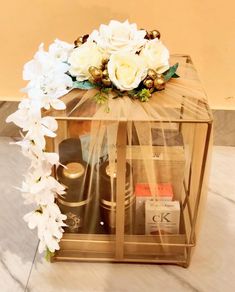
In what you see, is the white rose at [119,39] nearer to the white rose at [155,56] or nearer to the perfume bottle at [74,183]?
the white rose at [155,56]

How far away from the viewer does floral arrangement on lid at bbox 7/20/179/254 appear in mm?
590

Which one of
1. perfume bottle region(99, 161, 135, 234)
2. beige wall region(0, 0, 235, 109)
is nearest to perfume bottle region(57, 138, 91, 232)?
perfume bottle region(99, 161, 135, 234)

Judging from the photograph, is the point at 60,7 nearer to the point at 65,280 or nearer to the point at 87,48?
the point at 87,48

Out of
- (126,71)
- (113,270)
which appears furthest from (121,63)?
(113,270)

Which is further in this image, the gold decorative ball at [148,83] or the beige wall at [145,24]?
the beige wall at [145,24]

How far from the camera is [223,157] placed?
1.08 meters

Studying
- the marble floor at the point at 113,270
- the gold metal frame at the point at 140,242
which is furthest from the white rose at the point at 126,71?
the marble floor at the point at 113,270

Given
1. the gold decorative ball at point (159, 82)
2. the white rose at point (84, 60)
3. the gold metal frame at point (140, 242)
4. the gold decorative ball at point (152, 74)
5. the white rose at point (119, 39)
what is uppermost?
the white rose at point (119, 39)

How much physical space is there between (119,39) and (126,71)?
2.6 inches

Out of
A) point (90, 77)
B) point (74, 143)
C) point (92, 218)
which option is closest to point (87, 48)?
point (90, 77)

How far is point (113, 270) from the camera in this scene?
0.74m

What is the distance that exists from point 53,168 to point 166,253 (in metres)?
0.26

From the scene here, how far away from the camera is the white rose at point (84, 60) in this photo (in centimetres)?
62

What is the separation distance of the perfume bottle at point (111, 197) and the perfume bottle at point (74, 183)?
27mm
